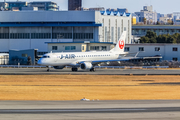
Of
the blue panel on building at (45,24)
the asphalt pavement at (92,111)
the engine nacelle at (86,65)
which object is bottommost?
the asphalt pavement at (92,111)

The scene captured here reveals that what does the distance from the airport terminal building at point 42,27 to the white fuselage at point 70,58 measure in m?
43.0

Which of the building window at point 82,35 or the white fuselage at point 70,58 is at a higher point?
the building window at point 82,35

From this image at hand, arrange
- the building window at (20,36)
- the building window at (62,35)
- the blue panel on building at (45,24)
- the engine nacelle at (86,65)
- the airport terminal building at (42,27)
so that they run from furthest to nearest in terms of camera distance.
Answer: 1. the building window at (20,36)
2. the building window at (62,35)
3. the airport terminal building at (42,27)
4. the blue panel on building at (45,24)
5. the engine nacelle at (86,65)

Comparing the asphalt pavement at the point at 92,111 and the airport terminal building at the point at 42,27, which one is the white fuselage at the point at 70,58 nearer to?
the asphalt pavement at the point at 92,111

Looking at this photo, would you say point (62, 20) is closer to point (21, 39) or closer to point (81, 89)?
point (21, 39)

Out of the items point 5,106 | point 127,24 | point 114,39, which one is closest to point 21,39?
point 114,39

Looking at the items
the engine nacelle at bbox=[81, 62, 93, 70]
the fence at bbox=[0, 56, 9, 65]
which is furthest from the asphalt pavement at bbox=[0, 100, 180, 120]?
the fence at bbox=[0, 56, 9, 65]

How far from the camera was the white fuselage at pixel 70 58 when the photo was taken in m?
66.2

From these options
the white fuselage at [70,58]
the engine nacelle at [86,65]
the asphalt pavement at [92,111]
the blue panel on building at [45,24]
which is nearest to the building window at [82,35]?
the blue panel on building at [45,24]

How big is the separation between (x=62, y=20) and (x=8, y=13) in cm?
1770

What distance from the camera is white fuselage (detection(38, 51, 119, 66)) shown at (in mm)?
66188

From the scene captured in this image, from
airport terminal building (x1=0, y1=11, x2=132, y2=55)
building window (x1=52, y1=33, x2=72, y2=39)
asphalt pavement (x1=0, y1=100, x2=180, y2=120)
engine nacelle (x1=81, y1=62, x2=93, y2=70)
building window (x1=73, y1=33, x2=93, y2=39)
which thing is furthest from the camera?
building window (x1=73, y1=33, x2=93, y2=39)

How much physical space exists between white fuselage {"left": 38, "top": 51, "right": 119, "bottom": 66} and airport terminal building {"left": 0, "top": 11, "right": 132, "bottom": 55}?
4298cm

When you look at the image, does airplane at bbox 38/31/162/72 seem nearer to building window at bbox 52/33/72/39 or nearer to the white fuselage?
the white fuselage
